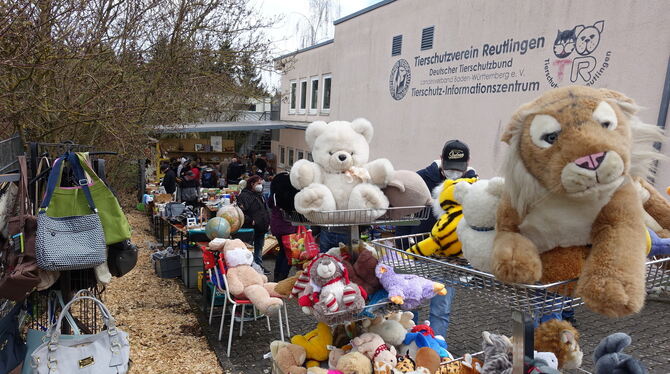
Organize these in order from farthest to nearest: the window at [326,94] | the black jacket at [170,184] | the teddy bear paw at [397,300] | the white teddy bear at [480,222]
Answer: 1. the window at [326,94]
2. the black jacket at [170,184]
3. the teddy bear paw at [397,300]
4. the white teddy bear at [480,222]

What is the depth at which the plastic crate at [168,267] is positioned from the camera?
22.6 feet

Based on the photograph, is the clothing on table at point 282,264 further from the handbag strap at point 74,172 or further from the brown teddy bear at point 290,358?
the brown teddy bear at point 290,358

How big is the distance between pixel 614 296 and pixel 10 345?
3382 mm

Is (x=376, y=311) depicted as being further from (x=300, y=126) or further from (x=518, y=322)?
(x=300, y=126)

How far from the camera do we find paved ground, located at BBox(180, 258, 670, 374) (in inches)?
171

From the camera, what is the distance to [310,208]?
233 cm

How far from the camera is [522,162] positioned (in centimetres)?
135

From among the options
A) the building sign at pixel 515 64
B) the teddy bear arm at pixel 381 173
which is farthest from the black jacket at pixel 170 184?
the teddy bear arm at pixel 381 173

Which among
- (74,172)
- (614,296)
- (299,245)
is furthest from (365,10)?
(614,296)

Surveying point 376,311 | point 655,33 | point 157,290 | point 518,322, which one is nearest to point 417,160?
point 655,33

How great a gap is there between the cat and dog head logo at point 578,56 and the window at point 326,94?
10148mm

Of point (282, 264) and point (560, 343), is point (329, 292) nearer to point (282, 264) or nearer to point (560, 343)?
point (560, 343)

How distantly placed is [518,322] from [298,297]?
127 cm

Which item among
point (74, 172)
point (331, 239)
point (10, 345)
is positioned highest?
point (74, 172)
